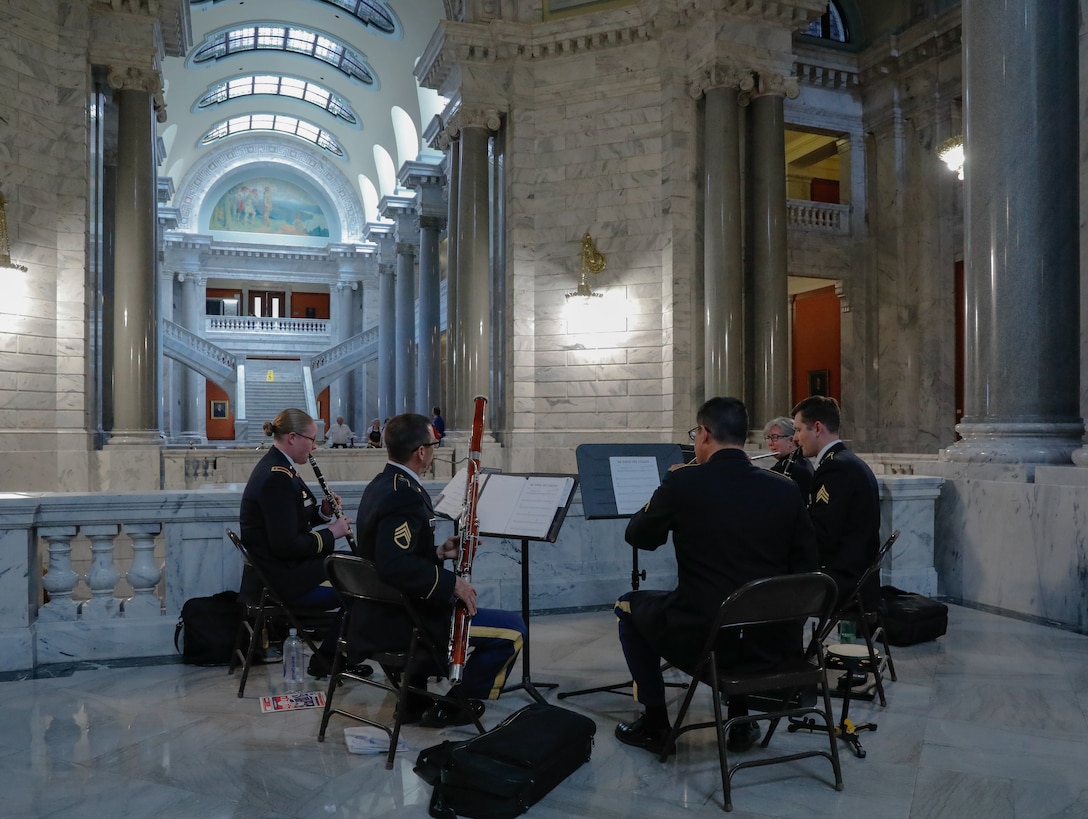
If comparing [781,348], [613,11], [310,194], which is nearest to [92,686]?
[781,348]

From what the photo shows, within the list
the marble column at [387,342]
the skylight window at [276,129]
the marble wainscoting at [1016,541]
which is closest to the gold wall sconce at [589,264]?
the marble wainscoting at [1016,541]

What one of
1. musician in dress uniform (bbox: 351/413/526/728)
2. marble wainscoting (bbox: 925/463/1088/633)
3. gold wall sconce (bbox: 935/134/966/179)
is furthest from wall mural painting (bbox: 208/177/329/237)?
musician in dress uniform (bbox: 351/413/526/728)

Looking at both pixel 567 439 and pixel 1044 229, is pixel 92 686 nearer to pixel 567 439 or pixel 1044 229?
pixel 1044 229

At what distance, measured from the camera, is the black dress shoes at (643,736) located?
152 inches

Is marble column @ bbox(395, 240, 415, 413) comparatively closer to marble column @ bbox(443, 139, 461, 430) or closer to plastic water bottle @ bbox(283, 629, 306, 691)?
marble column @ bbox(443, 139, 461, 430)

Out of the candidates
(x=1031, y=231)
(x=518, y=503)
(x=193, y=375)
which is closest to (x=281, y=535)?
(x=518, y=503)

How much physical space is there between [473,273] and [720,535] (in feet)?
37.9

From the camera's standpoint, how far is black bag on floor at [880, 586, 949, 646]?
18.7 ft

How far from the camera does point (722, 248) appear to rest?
42.2ft

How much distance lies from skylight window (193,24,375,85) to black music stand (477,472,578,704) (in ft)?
74.0

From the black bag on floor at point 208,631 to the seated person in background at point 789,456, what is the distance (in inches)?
145

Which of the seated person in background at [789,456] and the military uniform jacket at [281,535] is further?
the seated person in background at [789,456]

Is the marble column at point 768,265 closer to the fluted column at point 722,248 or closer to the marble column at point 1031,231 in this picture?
the fluted column at point 722,248

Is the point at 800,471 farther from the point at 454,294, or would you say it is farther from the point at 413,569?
the point at 454,294
